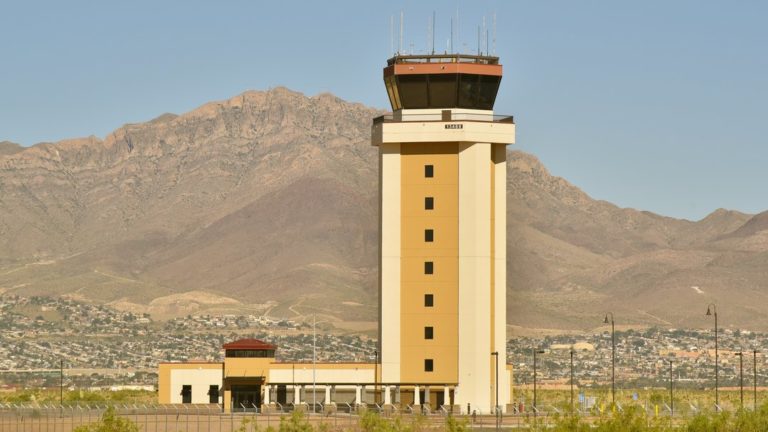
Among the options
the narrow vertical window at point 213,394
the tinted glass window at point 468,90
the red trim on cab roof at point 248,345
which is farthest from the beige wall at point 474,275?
the narrow vertical window at point 213,394

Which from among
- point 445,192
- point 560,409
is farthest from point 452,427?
point 560,409

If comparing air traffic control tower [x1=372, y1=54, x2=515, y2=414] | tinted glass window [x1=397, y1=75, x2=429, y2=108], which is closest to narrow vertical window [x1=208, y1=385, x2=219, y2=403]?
air traffic control tower [x1=372, y1=54, x2=515, y2=414]

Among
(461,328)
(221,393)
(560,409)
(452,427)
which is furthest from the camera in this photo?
(560,409)

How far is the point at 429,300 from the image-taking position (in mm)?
116562

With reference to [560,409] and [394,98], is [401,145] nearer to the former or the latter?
[394,98]

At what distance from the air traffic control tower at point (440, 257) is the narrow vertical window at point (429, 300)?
77 millimetres

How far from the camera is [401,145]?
117 metres

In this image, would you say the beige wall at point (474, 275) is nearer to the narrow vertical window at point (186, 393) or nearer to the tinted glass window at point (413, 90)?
the tinted glass window at point (413, 90)

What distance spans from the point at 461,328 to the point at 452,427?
22774mm

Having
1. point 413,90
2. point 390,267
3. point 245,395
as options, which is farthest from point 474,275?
point 245,395

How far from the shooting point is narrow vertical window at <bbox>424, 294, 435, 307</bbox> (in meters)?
116

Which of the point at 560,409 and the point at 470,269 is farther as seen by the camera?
the point at 560,409

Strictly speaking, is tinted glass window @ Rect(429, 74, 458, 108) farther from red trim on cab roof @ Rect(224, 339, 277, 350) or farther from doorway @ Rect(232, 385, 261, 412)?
doorway @ Rect(232, 385, 261, 412)

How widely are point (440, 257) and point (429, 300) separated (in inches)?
111
